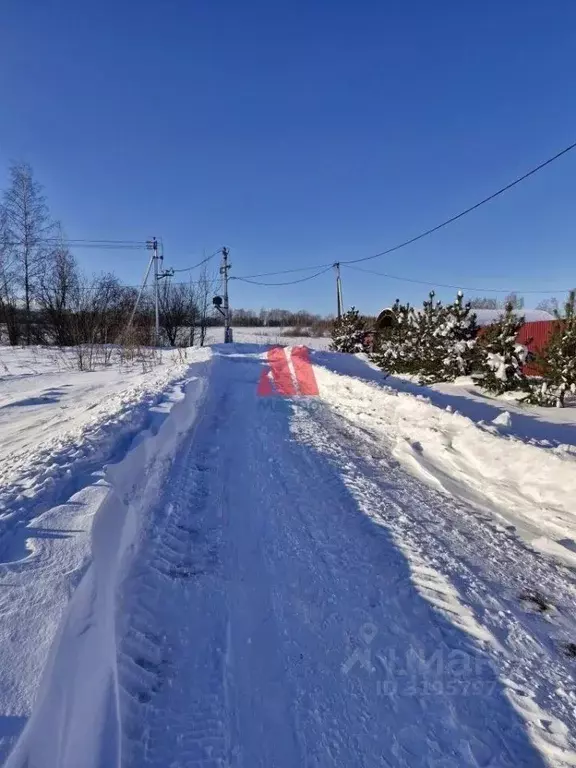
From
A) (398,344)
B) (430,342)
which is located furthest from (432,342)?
(398,344)

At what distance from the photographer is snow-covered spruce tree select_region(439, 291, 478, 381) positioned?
44.8 feet

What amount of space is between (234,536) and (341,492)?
57.0 inches

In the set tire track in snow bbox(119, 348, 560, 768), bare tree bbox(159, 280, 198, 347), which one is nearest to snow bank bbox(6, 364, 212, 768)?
tire track in snow bbox(119, 348, 560, 768)

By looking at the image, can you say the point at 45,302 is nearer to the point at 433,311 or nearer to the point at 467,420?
the point at 433,311

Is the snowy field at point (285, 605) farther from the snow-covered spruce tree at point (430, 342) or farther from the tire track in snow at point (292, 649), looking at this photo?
the snow-covered spruce tree at point (430, 342)

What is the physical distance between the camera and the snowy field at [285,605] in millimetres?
2004

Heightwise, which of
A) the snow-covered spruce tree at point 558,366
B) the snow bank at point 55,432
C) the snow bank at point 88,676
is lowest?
the snow bank at point 88,676

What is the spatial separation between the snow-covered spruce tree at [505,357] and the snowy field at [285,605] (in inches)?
220

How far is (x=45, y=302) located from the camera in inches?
1277

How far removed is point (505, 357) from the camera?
11.0 metres

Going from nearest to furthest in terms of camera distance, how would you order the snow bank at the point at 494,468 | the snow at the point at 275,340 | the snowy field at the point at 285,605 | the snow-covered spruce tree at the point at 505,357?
the snowy field at the point at 285,605, the snow bank at the point at 494,468, the snow-covered spruce tree at the point at 505,357, the snow at the point at 275,340

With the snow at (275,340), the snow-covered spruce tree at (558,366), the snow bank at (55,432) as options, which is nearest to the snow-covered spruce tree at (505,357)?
the snow-covered spruce tree at (558,366)

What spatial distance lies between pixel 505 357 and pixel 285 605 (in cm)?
991

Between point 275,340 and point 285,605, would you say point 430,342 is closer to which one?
point 285,605
